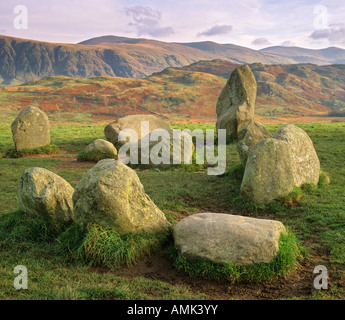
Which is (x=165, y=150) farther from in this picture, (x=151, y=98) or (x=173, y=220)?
(x=151, y=98)

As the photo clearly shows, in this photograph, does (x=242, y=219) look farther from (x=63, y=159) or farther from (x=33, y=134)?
(x=33, y=134)

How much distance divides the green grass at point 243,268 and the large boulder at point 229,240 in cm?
9

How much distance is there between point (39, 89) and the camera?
82.9 meters

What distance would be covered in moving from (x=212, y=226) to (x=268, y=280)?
1347 millimetres

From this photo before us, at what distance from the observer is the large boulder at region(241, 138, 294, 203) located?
9625 mm

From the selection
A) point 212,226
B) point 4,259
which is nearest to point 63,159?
point 4,259

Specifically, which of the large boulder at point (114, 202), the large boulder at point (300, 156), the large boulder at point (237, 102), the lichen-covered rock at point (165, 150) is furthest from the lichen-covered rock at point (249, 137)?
the large boulder at point (114, 202)

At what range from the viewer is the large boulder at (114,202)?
6695mm

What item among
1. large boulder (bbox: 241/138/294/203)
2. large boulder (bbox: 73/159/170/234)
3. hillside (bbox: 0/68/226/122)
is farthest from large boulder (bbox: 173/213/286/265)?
hillside (bbox: 0/68/226/122)

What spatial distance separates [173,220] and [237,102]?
14.6 m

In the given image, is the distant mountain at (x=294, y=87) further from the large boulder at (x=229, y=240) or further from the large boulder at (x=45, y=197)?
the large boulder at (x=229, y=240)

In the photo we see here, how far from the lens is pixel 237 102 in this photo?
71.2 feet

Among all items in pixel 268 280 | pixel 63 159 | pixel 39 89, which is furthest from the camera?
pixel 39 89

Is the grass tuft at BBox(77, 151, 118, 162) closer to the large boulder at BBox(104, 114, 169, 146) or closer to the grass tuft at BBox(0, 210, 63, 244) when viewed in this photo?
the large boulder at BBox(104, 114, 169, 146)
